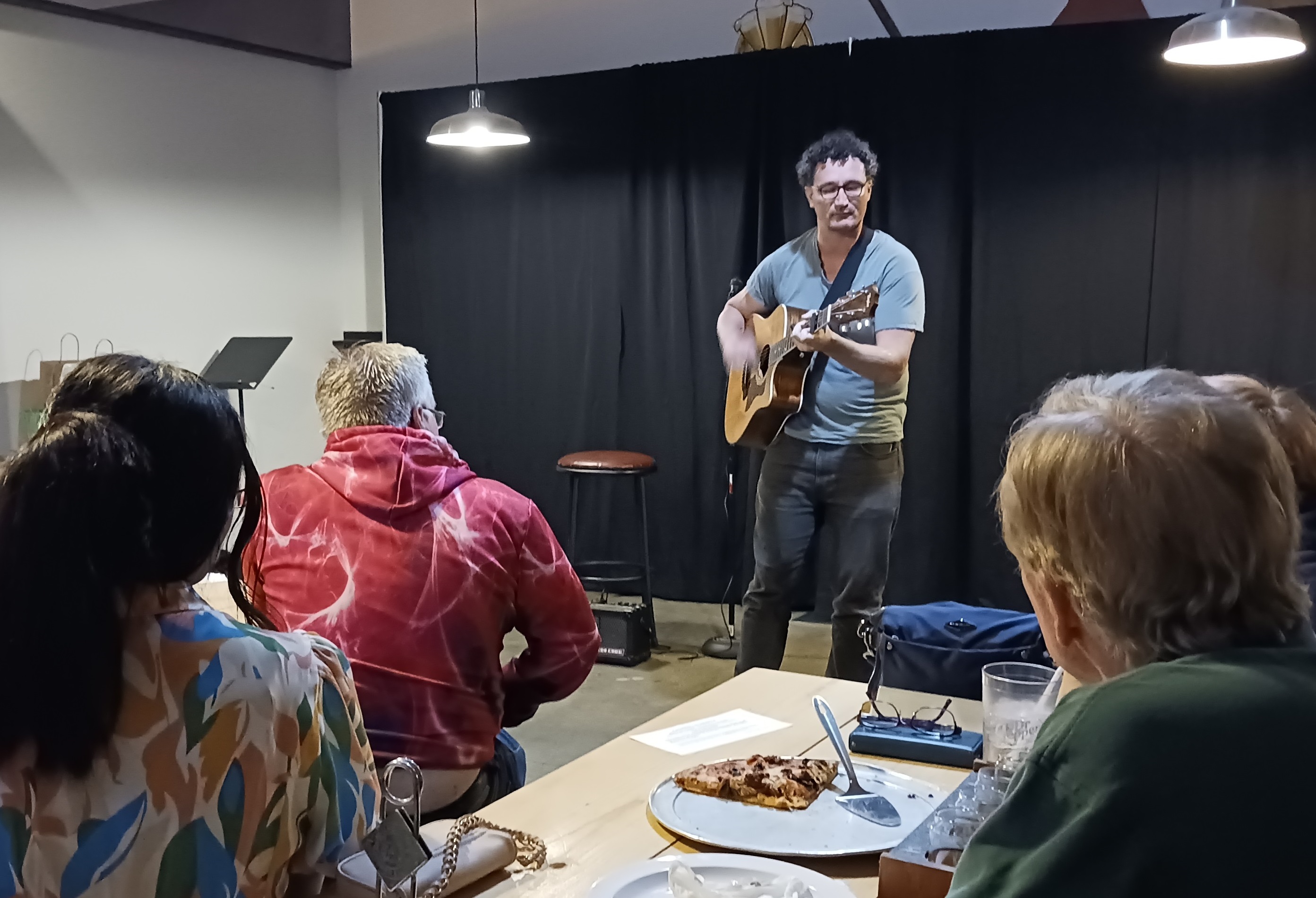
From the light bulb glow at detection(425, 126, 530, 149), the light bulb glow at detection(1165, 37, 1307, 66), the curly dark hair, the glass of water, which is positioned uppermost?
the light bulb glow at detection(1165, 37, 1307, 66)

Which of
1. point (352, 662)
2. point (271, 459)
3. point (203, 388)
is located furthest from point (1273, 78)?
point (271, 459)

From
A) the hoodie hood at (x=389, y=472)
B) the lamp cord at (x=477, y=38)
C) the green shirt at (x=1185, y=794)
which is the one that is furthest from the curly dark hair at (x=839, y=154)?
the green shirt at (x=1185, y=794)

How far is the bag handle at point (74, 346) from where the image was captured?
4828mm

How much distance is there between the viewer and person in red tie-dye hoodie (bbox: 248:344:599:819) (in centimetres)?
176

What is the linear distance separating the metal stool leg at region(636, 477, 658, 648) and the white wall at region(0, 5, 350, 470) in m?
1.85

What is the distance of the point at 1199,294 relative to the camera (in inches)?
162

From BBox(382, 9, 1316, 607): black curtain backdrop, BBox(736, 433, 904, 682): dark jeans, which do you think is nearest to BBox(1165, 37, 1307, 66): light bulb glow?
BBox(382, 9, 1316, 607): black curtain backdrop

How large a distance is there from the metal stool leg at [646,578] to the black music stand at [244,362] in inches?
64.6

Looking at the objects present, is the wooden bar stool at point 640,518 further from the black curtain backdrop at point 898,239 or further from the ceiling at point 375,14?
the ceiling at point 375,14

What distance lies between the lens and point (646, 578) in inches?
179

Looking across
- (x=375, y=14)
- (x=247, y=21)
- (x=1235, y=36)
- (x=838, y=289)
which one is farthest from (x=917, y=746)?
(x=375, y=14)

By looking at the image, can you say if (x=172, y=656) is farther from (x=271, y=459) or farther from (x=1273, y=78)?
(x=271, y=459)

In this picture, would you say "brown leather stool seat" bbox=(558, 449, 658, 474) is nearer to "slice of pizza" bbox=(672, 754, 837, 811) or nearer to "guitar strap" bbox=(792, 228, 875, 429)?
"guitar strap" bbox=(792, 228, 875, 429)

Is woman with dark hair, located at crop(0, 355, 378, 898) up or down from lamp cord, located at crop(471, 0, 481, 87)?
down
